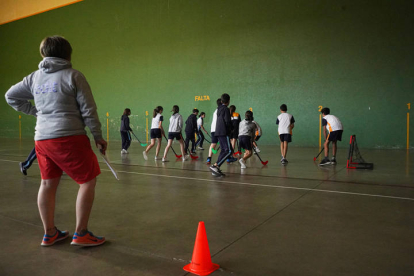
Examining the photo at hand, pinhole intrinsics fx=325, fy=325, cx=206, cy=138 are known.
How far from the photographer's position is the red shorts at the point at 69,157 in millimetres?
2480

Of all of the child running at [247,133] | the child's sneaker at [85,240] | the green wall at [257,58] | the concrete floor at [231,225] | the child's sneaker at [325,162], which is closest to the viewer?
the concrete floor at [231,225]

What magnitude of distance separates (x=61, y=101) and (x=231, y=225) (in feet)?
6.29

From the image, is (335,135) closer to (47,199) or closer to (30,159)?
(30,159)

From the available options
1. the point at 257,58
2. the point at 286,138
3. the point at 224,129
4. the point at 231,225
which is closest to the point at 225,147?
the point at 224,129

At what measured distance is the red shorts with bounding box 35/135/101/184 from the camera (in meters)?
2.48

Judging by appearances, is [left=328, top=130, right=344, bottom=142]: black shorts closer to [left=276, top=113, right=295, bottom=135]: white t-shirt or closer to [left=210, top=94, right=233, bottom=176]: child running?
[left=276, top=113, right=295, bottom=135]: white t-shirt

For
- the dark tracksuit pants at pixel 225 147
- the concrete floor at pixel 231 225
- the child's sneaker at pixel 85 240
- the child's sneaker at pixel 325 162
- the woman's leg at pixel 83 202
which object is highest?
the dark tracksuit pants at pixel 225 147

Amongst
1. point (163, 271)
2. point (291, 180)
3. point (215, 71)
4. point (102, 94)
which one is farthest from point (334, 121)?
point (102, 94)

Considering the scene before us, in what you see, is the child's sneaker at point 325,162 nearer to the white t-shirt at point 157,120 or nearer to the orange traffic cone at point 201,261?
the white t-shirt at point 157,120

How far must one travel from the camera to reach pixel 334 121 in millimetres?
7871

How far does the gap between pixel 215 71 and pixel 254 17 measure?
2.82m

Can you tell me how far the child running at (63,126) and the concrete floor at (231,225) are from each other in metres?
0.40

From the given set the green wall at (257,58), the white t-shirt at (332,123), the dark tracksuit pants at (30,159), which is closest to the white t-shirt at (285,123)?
the white t-shirt at (332,123)

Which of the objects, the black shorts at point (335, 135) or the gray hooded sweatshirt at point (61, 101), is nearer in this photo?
the gray hooded sweatshirt at point (61, 101)
